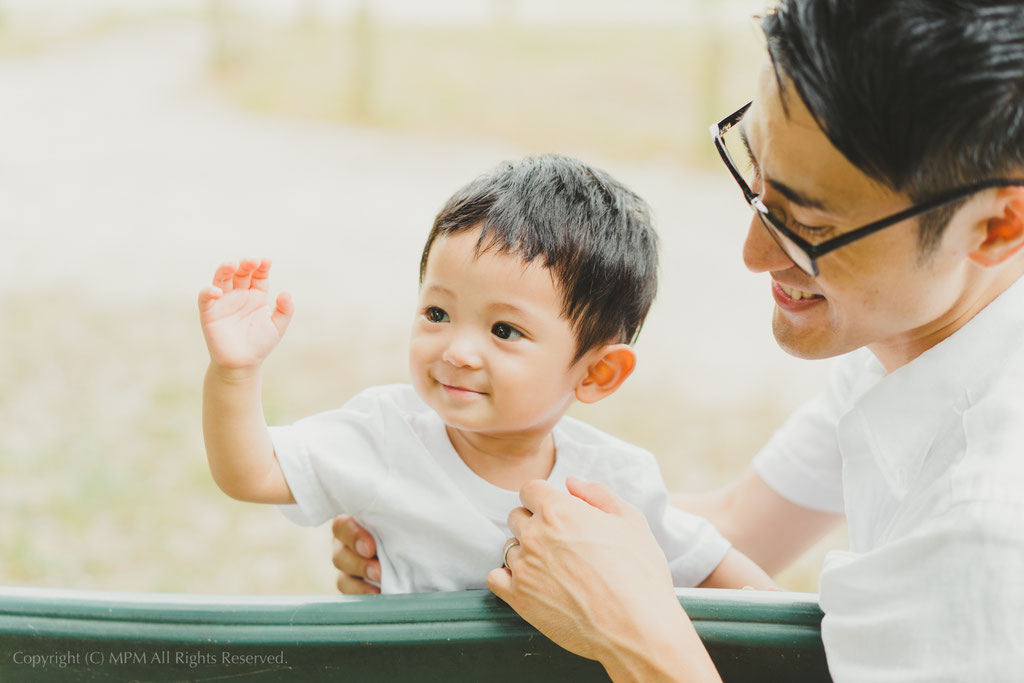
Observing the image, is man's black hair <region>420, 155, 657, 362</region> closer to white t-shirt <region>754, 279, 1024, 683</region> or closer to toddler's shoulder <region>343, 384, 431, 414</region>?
toddler's shoulder <region>343, 384, 431, 414</region>

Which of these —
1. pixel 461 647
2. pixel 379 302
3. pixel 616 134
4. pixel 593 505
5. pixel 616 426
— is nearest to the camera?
pixel 461 647

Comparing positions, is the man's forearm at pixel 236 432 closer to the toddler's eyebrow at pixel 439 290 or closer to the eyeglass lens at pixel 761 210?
the toddler's eyebrow at pixel 439 290

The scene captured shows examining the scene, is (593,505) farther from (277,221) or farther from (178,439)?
(277,221)

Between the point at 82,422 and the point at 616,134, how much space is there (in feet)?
10.8

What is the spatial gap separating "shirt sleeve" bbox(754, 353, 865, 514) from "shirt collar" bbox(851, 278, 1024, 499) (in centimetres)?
33

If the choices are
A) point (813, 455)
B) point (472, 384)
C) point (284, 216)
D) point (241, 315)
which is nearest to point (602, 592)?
point (472, 384)

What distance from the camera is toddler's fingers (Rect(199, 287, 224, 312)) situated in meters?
1.10

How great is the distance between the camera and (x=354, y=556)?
1.32m

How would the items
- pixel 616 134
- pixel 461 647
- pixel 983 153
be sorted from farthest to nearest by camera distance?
pixel 616 134 < pixel 461 647 < pixel 983 153

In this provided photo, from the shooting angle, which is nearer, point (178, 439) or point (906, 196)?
point (906, 196)

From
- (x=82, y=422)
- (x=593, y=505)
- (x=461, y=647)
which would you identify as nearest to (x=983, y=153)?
(x=593, y=505)

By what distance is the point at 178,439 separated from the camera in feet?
10.6

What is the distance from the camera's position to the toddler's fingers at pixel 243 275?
115 centimetres

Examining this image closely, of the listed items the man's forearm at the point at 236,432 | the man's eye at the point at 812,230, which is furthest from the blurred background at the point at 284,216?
the man's forearm at the point at 236,432
